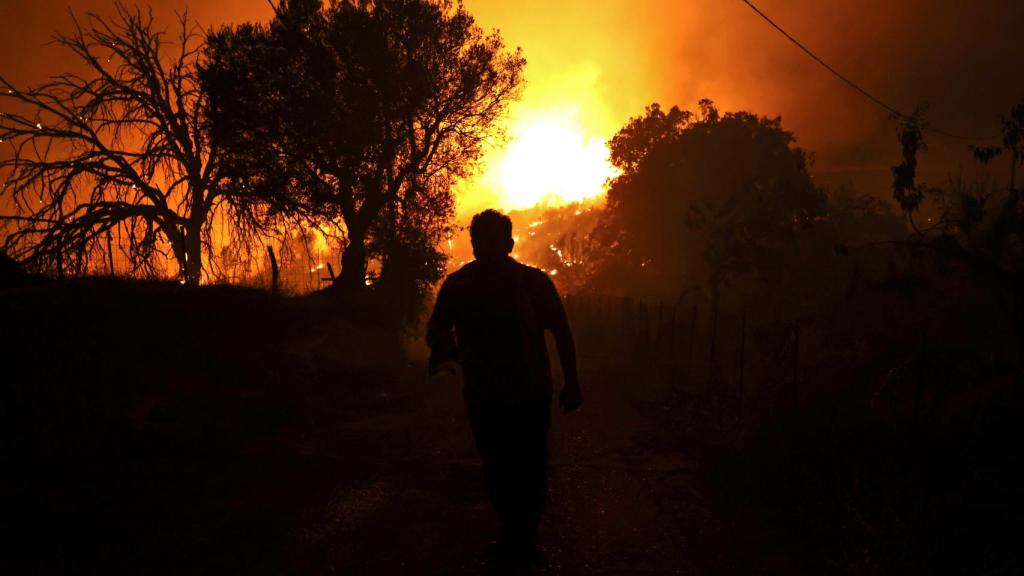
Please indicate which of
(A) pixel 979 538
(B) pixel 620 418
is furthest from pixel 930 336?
(A) pixel 979 538

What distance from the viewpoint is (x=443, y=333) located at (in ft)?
12.9

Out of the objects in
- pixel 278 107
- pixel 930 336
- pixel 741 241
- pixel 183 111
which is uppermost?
pixel 183 111

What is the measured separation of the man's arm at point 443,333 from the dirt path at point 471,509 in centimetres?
121

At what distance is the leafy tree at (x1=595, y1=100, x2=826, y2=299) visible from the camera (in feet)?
121

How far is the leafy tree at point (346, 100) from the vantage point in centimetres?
1773

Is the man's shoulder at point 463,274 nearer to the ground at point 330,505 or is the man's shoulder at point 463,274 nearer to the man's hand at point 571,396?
the man's hand at point 571,396

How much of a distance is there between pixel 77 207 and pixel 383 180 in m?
9.29

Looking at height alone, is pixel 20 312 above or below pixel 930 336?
above

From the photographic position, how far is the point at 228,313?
12.9 metres

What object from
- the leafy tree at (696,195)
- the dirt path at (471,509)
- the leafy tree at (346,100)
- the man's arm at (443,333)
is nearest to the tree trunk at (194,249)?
the leafy tree at (346,100)

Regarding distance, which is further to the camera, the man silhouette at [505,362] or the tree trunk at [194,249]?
the tree trunk at [194,249]

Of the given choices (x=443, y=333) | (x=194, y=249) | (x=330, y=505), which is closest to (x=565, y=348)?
(x=443, y=333)

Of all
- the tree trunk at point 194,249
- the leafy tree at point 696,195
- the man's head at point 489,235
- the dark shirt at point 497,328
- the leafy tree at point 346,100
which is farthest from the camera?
the leafy tree at point 696,195

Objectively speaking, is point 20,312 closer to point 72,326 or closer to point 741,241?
point 72,326
